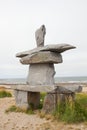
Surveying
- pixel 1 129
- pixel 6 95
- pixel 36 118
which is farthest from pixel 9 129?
pixel 6 95

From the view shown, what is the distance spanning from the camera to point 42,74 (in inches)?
511

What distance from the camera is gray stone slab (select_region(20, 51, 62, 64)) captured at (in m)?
12.5

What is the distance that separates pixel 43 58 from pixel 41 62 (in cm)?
24

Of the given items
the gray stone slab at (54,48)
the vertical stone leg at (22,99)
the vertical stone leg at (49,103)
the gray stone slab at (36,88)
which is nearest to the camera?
the gray stone slab at (36,88)

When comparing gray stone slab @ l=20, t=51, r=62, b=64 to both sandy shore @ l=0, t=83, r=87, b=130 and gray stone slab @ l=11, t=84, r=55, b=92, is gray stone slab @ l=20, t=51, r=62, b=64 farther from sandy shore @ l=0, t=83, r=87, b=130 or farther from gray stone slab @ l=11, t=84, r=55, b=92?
sandy shore @ l=0, t=83, r=87, b=130

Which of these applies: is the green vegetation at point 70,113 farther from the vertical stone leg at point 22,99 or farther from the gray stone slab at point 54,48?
the gray stone slab at point 54,48

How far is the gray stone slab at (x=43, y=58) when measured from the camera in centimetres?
1250

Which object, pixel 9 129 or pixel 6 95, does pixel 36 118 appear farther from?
pixel 6 95

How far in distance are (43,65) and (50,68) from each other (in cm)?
34

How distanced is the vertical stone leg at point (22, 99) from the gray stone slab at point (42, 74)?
0.54 metres

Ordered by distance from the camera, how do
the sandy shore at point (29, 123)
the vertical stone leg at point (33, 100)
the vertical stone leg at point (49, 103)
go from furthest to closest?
the vertical stone leg at point (33, 100), the vertical stone leg at point (49, 103), the sandy shore at point (29, 123)

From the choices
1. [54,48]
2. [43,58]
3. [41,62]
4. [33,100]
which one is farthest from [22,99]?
[54,48]

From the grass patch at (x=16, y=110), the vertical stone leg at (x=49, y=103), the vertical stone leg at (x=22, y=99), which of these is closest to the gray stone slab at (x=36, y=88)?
the vertical stone leg at (x=22, y=99)

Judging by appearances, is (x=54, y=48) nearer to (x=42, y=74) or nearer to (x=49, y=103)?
(x=42, y=74)
